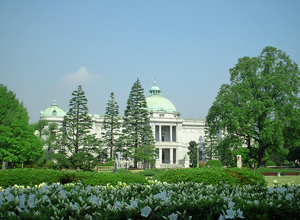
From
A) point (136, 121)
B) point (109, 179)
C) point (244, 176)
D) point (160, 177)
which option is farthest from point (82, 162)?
point (244, 176)

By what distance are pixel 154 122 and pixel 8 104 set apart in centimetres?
3866

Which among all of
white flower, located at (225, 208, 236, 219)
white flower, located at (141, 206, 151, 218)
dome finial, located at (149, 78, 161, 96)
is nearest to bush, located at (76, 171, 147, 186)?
white flower, located at (141, 206, 151, 218)

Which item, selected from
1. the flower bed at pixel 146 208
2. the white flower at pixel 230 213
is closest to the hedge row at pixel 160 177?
the flower bed at pixel 146 208

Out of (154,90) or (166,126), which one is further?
(154,90)

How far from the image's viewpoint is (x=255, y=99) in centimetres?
3419

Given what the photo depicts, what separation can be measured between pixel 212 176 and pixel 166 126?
65.5 metres

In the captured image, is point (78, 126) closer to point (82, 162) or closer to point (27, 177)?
point (82, 162)

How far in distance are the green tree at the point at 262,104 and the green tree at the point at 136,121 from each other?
17.4 meters

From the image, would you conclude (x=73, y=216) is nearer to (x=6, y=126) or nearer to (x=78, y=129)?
(x=6, y=126)

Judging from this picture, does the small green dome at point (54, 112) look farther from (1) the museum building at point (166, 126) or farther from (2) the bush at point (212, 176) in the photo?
(2) the bush at point (212, 176)

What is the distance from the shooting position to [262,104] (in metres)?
33.4

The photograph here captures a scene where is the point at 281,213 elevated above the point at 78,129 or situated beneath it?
situated beneath

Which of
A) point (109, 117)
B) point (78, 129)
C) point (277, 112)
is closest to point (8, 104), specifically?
point (78, 129)

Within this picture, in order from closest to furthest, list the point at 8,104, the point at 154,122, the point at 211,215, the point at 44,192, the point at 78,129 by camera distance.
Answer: the point at 211,215 → the point at 44,192 → the point at 8,104 → the point at 78,129 → the point at 154,122
